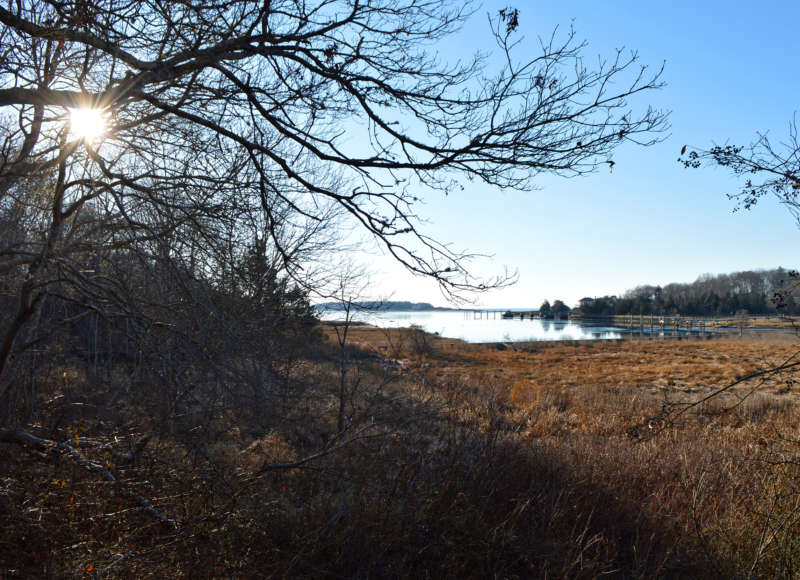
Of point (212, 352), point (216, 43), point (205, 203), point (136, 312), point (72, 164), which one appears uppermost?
→ point (216, 43)

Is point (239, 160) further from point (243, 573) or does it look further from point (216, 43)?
point (243, 573)

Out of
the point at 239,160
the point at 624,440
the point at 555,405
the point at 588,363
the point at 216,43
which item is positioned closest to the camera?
the point at 216,43

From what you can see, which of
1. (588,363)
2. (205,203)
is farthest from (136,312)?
(588,363)

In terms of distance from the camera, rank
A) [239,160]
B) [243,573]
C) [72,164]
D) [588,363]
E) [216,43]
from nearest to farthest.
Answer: [216,43]
[243,573]
[72,164]
[239,160]
[588,363]

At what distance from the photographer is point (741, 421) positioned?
9852 millimetres

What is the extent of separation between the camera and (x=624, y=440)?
721cm

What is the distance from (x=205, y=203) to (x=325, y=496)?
2603 mm

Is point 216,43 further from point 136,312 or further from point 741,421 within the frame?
point 741,421

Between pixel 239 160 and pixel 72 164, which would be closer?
pixel 72 164

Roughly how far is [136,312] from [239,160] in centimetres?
160

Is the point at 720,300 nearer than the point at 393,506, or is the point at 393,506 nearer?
the point at 393,506

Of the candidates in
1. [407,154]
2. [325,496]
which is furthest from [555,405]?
[407,154]

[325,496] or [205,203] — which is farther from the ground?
[205,203]

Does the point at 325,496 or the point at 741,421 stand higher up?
the point at 325,496
